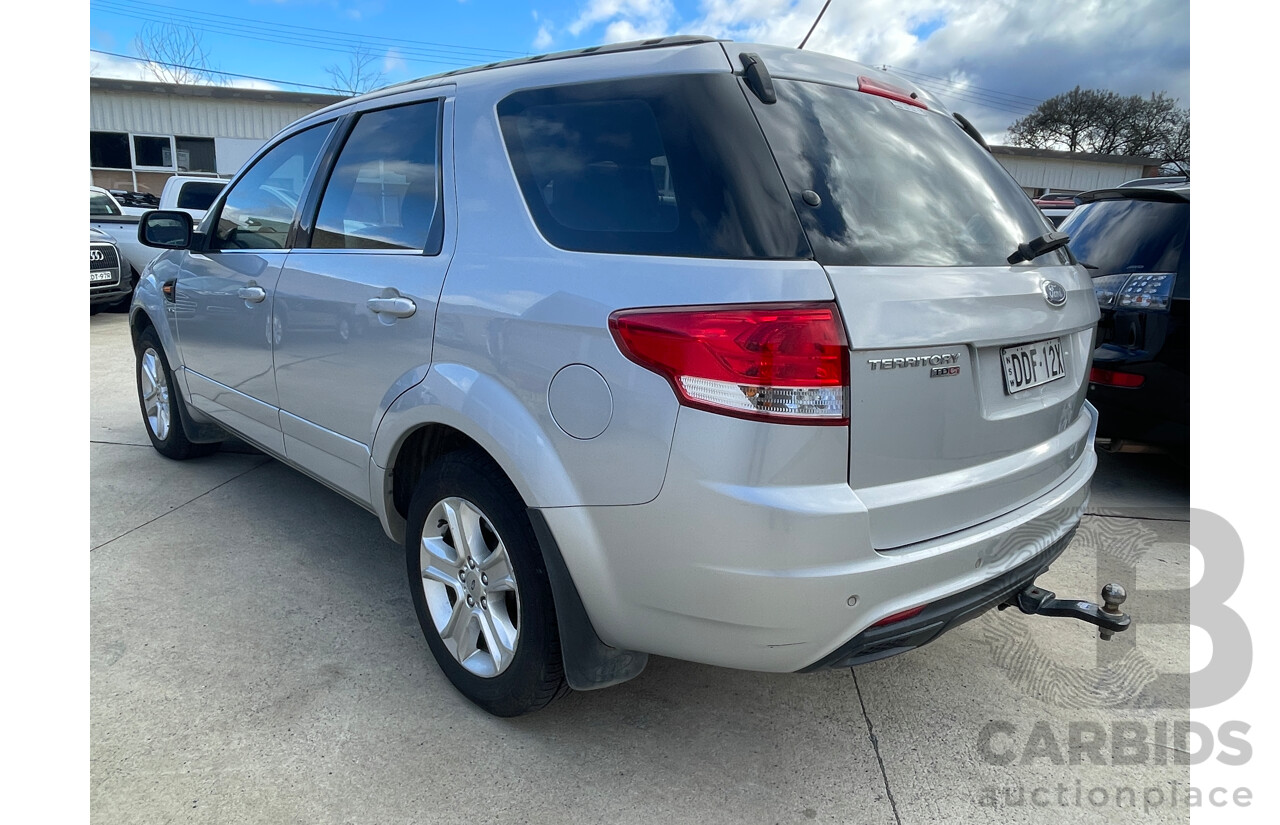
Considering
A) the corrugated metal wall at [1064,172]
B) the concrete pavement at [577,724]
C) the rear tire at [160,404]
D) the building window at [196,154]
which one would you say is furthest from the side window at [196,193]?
the corrugated metal wall at [1064,172]

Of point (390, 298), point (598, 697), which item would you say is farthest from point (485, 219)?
point (598, 697)

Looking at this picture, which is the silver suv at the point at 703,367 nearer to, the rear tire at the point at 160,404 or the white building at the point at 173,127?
the rear tire at the point at 160,404

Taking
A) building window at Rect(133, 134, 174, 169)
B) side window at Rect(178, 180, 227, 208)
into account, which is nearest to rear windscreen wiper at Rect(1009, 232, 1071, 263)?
side window at Rect(178, 180, 227, 208)

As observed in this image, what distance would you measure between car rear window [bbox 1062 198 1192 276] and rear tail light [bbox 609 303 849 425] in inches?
116

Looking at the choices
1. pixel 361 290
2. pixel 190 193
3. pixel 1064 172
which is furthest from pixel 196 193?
pixel 1064 172

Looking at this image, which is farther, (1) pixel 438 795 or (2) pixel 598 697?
(2) pixel 598 697

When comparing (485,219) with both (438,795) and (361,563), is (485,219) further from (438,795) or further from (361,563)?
(361,563)

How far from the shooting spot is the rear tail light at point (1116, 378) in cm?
409

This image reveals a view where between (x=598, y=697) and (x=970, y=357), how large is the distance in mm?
1515

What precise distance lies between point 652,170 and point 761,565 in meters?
0.99

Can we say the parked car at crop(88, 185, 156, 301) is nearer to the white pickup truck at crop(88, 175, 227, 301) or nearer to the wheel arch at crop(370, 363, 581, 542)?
the white pickup truck at crop(88, 175, 227, 301)

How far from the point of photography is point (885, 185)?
205 cm

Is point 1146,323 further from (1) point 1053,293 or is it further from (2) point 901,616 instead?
(2) point 901,616

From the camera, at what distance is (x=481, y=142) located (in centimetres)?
239
